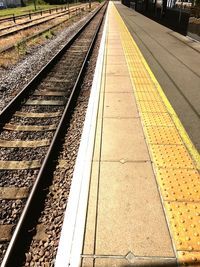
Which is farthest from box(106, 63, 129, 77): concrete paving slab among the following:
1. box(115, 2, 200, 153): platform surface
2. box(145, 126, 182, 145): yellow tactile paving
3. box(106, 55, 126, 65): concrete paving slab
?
box(145, 126, 182, 145): yellow tactile paving

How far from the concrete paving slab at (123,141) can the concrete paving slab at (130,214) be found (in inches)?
11.8

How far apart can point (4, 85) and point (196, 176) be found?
25.1 feet

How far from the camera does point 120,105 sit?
7.58 meters

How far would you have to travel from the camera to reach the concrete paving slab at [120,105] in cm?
702

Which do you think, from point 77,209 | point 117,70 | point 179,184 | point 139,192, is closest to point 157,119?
point 179,184

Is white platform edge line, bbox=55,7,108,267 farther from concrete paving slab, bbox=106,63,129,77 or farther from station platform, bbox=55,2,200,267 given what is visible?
concrete paving slab, bbox=106,63,129,77

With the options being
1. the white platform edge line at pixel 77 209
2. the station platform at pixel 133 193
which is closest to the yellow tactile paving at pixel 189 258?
the station platform at pixel 133 193

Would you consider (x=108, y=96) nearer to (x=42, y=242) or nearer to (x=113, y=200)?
(x=113, y=200)

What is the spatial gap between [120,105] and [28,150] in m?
2.91

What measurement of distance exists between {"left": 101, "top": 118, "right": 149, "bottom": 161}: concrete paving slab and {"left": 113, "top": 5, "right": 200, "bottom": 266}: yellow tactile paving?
0.60ft

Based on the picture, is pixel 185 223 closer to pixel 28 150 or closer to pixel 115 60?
pixel 28 150

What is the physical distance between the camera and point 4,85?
994 centimetres

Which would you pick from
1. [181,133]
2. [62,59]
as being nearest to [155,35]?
[62,59]

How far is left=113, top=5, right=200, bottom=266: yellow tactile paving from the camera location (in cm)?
349
